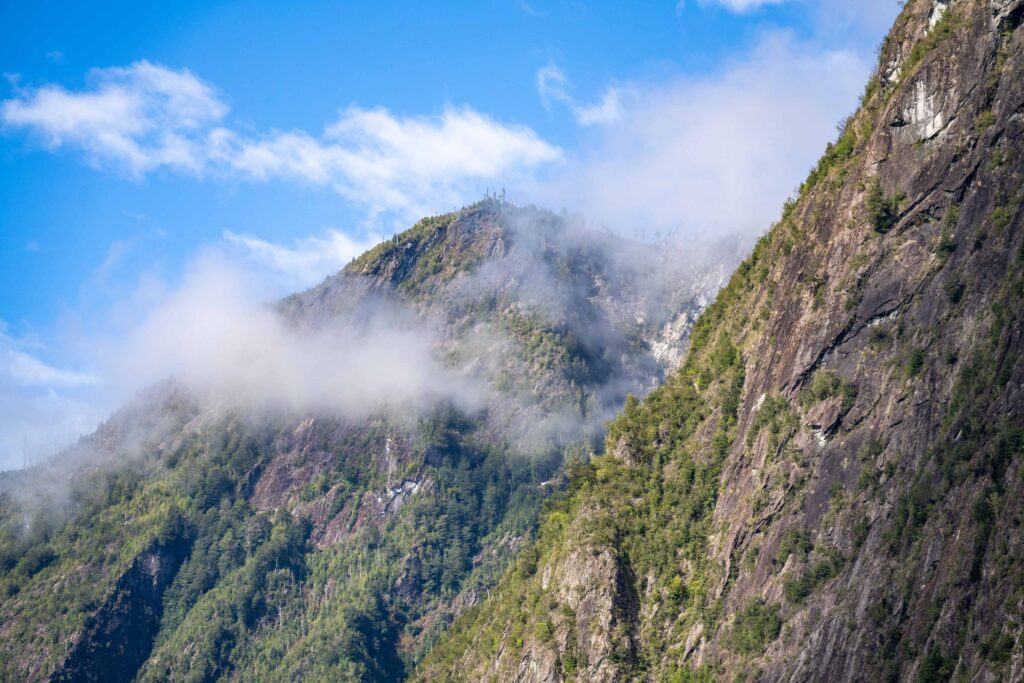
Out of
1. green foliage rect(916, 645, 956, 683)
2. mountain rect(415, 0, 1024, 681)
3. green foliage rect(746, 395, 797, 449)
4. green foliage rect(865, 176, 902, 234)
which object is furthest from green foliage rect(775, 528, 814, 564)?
green foliage rect(865, 176, 902, 234)

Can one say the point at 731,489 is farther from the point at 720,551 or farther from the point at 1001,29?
the point at 1001,29

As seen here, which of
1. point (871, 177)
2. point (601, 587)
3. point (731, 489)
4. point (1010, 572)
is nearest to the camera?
point (1010, 572)

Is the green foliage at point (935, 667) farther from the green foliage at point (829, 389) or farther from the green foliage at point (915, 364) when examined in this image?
the green foliage at point (829, 389)

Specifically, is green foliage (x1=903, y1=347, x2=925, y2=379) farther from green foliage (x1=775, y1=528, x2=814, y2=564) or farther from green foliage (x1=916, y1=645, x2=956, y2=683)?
green foliage (x1=916, y1=645, x2=956, y2=683)

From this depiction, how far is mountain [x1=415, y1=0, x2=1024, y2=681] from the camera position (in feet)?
420

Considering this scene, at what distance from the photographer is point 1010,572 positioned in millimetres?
116938

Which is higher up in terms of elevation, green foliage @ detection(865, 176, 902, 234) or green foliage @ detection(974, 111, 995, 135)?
green foliage @ detection(974, 111, 995, 135)

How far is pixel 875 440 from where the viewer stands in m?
153

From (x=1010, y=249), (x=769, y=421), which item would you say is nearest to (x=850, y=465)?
(x=769, y=421)

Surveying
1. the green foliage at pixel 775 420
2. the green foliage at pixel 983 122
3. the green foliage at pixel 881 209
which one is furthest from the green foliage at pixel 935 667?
the green foliage at pixel 983 122

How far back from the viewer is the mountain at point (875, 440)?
128m

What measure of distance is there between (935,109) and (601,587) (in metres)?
77.7

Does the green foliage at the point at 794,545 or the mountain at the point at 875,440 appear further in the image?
the green foliage at the point at 794,545

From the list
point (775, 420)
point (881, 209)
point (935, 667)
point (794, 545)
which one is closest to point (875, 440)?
point (794, 545)
